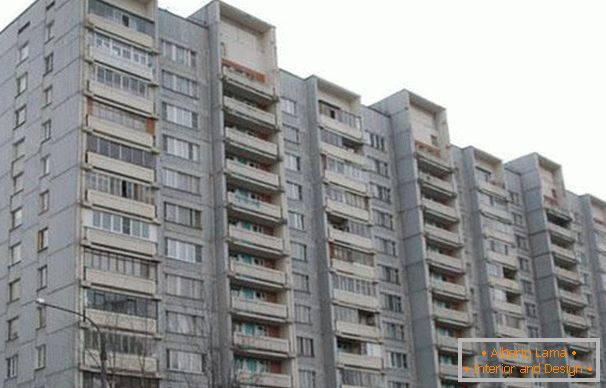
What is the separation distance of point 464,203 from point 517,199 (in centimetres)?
1112

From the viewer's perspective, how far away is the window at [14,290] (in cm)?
6254

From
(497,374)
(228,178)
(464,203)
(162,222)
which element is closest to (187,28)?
(228,178)

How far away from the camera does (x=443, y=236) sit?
8775 cm

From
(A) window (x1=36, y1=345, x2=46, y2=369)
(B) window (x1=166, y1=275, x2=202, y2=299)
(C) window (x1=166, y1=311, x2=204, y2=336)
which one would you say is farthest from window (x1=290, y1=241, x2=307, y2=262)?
(A) window (x1=36, y1=345, x2=46, y2=369)

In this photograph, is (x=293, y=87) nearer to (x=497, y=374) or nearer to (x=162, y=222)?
(x=162, y=222)

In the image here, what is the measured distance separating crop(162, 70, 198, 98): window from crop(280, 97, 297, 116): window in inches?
380

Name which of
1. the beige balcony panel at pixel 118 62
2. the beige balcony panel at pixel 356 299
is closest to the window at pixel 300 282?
the beige balcony panel at pixel 356 299

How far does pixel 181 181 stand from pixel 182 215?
8.20 feet

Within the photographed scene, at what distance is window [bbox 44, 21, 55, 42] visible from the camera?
6675 cm

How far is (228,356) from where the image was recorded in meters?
62.8

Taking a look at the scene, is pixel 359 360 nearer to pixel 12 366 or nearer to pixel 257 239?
pixel 257 239

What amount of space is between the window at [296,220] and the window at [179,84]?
12.4 m

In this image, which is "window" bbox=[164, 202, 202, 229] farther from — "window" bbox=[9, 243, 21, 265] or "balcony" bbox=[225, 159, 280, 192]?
"window" bbox=[9, 243, 21, 265]

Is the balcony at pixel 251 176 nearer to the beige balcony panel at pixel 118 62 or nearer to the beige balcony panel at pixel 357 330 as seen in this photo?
the beige balcony panel at pixel 118 62
